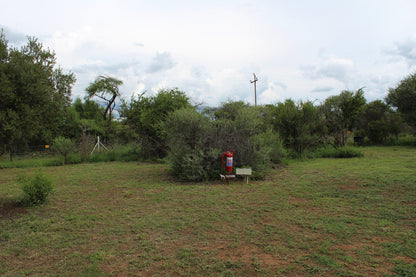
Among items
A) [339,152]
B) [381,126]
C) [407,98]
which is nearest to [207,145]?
[339,152]

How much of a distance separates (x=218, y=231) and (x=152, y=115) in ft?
35.5

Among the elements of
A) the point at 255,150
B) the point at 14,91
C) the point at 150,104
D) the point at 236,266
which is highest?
the point at 150,104

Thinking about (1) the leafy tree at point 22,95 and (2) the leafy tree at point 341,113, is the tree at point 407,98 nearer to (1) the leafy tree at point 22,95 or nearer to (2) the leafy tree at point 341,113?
(2) the leafy tree at point 341,113

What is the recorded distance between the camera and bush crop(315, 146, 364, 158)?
13997mm

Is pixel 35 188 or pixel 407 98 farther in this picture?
pixel 407 98

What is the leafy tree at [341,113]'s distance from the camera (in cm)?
1538

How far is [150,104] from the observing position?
14.9 metres

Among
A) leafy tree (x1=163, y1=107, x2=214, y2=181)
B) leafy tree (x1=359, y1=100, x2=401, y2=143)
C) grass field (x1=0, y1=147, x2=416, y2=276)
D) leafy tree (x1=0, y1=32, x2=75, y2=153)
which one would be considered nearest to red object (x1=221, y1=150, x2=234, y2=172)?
leafy tree (x1=163, y1=107, x2=214, y2=181)

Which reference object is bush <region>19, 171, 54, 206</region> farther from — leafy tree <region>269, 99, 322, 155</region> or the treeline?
leafy tree <region>269, 99, 322, 155</region>

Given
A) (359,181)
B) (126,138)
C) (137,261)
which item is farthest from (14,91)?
(126,138)

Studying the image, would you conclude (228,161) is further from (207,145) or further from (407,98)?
(407,98)

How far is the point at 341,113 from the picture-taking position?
1598cm

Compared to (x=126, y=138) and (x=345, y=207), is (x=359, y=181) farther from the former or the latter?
(x=126, y=138)

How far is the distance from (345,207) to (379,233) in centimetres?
130
